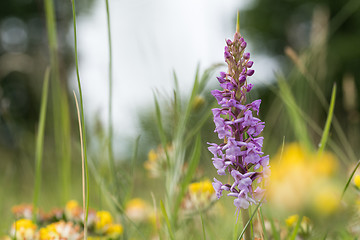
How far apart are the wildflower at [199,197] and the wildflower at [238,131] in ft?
1.67

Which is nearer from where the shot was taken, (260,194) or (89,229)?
(260,194)

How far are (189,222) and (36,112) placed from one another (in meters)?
10.9

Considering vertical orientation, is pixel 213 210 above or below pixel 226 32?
below

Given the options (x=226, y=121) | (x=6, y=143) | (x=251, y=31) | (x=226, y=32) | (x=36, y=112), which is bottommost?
(x=6, y=143)

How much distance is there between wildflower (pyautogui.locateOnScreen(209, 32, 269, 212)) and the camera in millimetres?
622

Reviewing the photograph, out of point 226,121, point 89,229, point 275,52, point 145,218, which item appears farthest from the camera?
point 275,52

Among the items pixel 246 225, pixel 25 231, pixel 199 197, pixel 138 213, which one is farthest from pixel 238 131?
pixel 138 213

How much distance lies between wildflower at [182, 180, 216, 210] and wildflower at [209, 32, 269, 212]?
1.67 feet

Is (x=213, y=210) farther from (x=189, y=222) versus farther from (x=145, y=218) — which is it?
(x=145, y=218)

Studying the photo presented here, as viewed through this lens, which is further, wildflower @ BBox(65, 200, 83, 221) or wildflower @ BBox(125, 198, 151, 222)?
wildflower @ BBox(125, 198, 151, 222)

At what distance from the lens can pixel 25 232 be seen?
107cm

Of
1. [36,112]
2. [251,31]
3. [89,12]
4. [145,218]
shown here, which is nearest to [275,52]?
[251,31]

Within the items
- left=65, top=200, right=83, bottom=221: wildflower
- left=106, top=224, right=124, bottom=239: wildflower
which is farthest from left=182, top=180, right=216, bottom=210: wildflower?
left=65, top=200, right=83, bottom=221: wildflower

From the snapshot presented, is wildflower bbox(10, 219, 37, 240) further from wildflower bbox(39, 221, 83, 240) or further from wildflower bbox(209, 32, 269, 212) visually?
wildflower bbox(209, 32, 269, 212)
